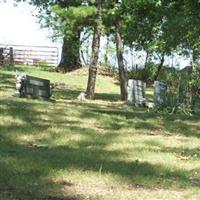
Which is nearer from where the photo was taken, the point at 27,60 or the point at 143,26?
the point at 143,26

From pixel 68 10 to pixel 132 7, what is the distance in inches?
105

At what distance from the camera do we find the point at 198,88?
2055 cm

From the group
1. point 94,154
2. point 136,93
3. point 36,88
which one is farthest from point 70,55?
point 94,154

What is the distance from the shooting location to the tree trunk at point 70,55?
40594 mm

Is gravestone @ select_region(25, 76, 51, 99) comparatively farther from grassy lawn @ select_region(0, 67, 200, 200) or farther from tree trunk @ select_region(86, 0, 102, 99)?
tree trunk @ select_region(86, 0, 102, 99)


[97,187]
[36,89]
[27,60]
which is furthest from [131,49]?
[97,187]

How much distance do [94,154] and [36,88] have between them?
9230mm

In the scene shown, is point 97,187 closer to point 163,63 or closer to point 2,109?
point 2,109

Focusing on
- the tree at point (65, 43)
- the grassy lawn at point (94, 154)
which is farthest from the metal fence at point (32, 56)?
the grassy lawn at point (94, 154)

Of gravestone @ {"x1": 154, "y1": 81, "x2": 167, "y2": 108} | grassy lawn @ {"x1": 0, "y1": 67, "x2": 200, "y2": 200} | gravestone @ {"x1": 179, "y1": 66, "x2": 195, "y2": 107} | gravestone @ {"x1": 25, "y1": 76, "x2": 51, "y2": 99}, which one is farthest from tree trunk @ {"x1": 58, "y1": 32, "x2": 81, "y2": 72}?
grassy lawn @ {"x1": 0, "y1": 67, "x2": 200, "y2": 200}

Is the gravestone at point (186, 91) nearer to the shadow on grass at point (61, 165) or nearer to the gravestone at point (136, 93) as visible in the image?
the gravestone at point (136, 93)

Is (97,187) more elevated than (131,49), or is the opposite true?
(131,49)

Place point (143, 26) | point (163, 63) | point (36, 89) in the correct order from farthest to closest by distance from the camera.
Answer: point (163, 63) < point (143, 26) < point (36, 89)

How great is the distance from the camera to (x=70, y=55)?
135 ft
